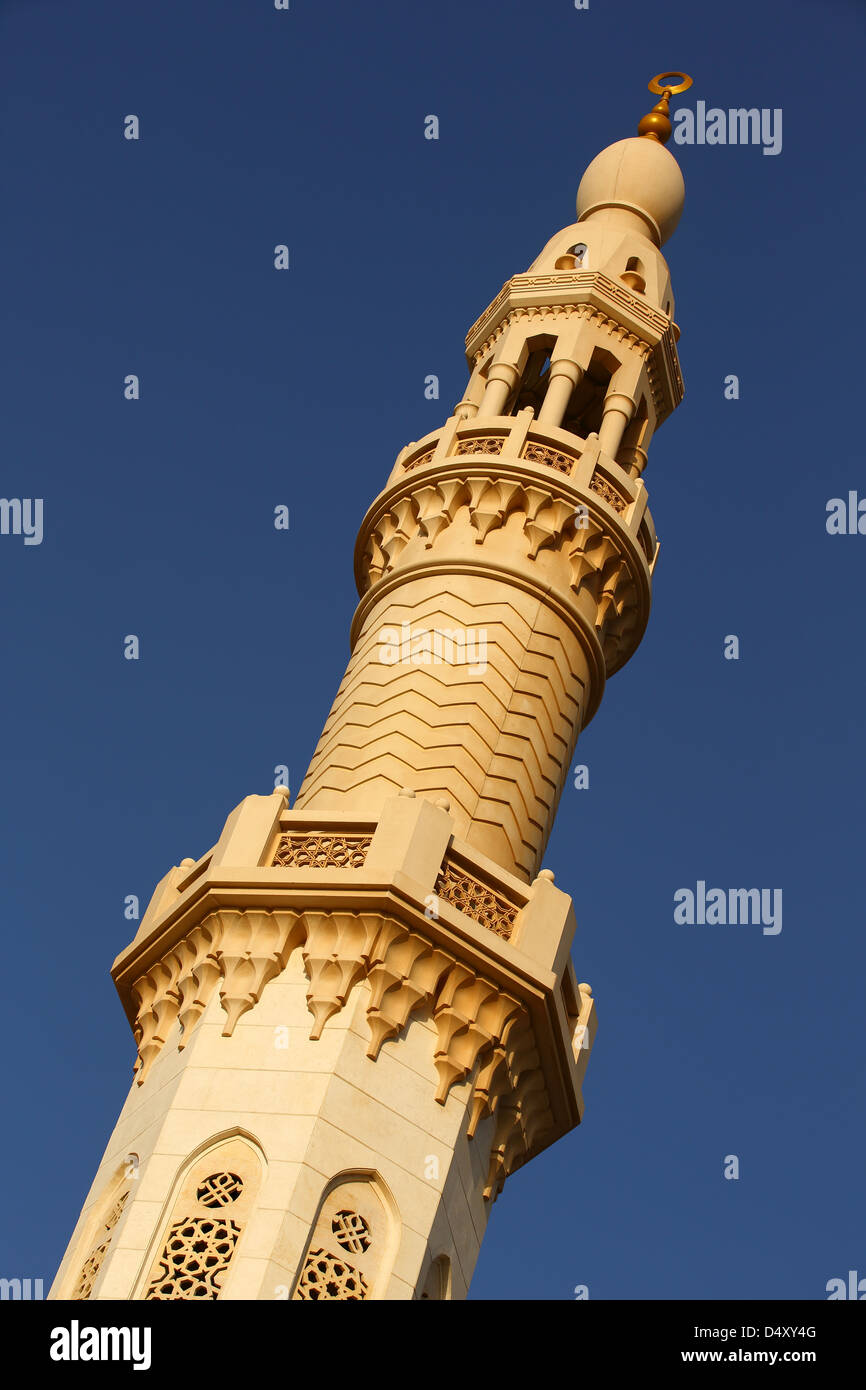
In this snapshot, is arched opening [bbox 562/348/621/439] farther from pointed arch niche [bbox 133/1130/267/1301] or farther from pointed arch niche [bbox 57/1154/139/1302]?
pointed arch niche [bbox 133/1130/267/1301]

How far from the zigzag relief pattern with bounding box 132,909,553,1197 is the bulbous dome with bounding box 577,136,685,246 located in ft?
49.3

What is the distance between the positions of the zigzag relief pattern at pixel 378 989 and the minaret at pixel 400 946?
0.02 metres

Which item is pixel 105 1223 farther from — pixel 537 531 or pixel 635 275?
pixel 635 275

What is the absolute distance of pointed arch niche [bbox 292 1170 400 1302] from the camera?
43.3ft

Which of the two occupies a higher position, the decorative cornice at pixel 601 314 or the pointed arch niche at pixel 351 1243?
the decorative cornice at pixel 601 314

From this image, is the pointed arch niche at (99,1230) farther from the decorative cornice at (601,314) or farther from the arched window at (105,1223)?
the decorative cornice at (601,314)

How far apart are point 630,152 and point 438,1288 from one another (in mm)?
18371

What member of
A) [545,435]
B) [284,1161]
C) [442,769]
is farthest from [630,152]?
[284,1161]

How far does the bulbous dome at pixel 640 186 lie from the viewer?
2667 cm

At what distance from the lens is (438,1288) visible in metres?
14.4

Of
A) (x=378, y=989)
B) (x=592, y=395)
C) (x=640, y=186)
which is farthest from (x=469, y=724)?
(x=640, y=186)

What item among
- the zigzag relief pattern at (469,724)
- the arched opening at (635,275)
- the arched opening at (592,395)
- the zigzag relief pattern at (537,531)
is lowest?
the zigzag relief pattern at (469,724)

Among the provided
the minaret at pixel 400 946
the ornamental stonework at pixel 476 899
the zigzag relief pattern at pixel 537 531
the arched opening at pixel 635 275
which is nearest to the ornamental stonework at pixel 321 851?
the minaret at pixel 400 946
